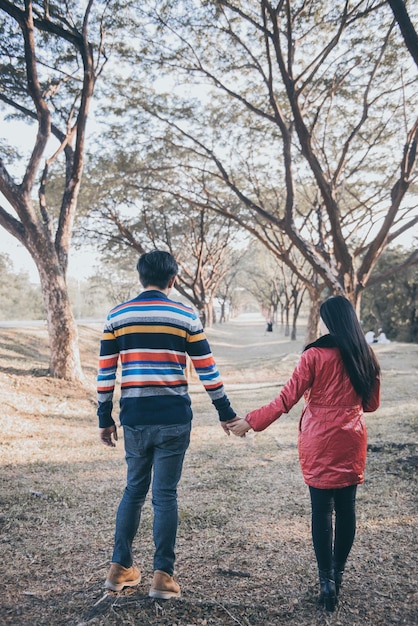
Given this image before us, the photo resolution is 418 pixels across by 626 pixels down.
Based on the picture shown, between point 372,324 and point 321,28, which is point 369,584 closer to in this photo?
point 321,28

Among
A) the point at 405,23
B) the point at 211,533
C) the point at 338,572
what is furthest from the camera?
the point at 405,23

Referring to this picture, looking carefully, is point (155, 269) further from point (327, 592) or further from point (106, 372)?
point (327, 592)

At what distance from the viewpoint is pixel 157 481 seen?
246 cm

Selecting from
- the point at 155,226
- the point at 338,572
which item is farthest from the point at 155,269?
the point at 155,226

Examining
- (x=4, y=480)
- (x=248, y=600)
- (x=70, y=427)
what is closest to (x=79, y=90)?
(x=70, y=427)

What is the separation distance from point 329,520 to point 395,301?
2590 centimetres

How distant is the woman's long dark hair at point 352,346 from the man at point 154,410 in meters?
0.72

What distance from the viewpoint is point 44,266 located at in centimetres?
920

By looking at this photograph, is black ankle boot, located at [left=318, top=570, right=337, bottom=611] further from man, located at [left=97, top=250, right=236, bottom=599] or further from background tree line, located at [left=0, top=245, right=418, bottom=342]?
background tree line, located at [left=0, top=245, right=418, bottom=342]

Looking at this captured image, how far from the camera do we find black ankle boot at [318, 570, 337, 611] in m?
2.44

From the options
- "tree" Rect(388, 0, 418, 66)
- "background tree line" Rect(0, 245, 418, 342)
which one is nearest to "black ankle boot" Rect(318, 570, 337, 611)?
"tree" Rect(388, 0, 418, 66)

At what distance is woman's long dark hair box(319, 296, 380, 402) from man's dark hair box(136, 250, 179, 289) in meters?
0.91

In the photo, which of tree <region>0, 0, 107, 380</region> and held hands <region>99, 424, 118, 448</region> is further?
tree <region>0, 0, 107, 380</region>

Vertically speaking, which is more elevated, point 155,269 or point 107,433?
point 155,269
